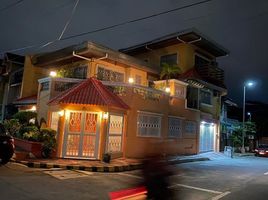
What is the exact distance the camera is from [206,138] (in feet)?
86.7

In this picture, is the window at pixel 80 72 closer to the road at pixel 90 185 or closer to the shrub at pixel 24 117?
the shrub at pixel 24 117

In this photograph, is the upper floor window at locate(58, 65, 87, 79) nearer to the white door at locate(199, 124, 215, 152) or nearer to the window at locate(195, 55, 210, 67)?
the window at locate(195, 55, 210, 67)

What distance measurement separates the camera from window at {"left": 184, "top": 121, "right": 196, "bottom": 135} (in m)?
22.9

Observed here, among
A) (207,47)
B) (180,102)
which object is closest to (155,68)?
(180,102)

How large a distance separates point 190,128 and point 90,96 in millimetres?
10533

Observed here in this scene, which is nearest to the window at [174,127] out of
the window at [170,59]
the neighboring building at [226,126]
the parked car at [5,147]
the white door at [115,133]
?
the white door at [115,133]

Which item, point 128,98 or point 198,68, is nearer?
point 128,98

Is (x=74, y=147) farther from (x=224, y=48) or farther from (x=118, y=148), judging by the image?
(x=224, y=48)

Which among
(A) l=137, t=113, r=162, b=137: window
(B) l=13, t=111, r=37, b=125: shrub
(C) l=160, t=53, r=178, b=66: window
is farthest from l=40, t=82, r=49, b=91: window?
(C) l=160, t=53, r=178, b=66: window

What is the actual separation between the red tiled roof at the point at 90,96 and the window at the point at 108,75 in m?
3.37

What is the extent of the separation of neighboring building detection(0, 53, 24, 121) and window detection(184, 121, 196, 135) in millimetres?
16912

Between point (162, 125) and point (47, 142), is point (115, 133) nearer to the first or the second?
point (47, 142)

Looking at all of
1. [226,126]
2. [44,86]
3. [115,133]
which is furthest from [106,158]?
[226,126]

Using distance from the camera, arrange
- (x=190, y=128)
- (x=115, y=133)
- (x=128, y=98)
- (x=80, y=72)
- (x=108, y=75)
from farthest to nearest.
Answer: (x=190, y=128) < (x=108, y=75) < (x=80, y=72) < (x=128, y=98) < (x=115, y=133)
